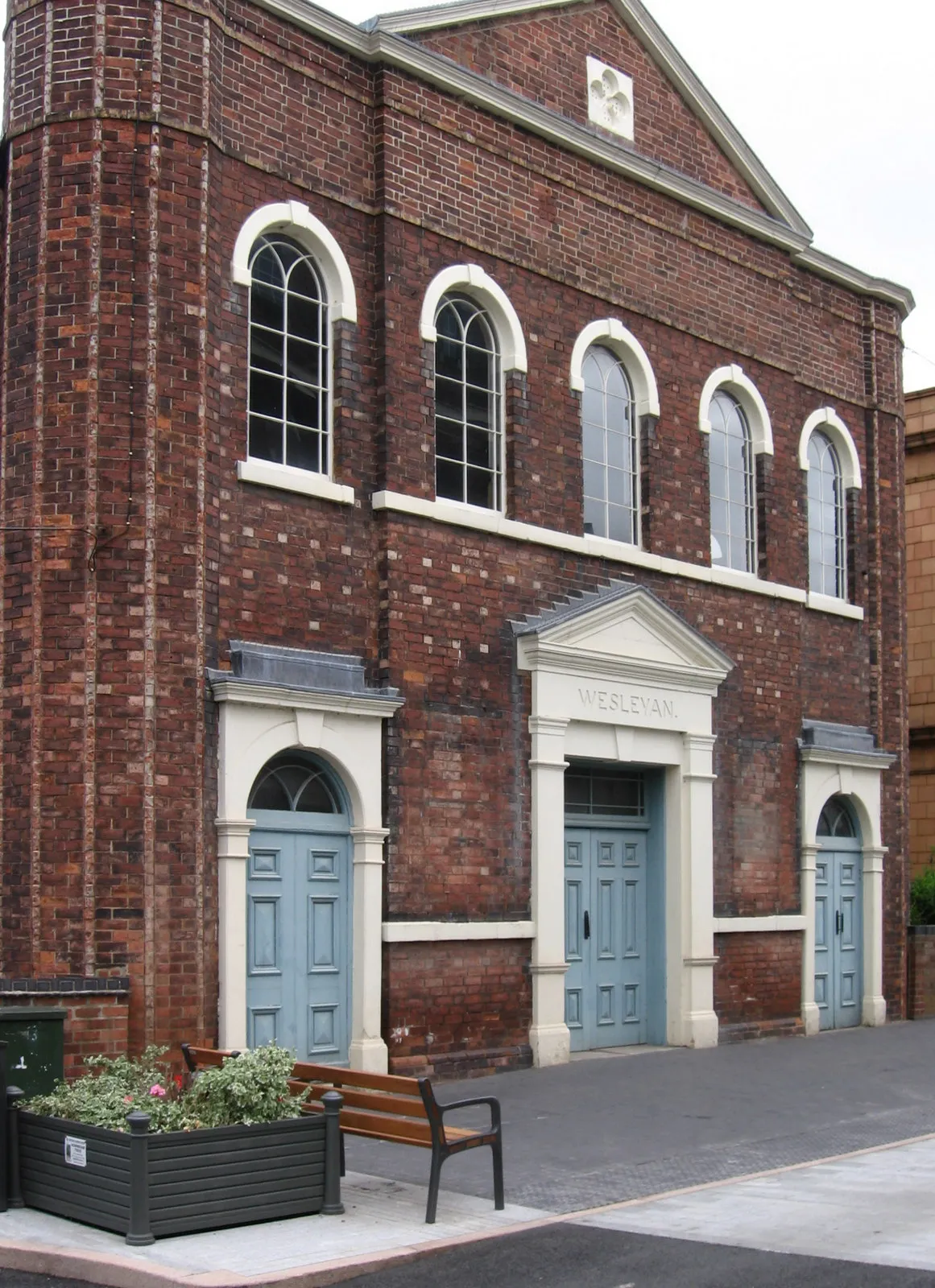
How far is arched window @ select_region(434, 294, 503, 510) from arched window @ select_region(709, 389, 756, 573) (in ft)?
10.8

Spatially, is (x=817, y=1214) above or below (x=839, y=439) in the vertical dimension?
below

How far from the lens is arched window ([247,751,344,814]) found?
13383 millimetres

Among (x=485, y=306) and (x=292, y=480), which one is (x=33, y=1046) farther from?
(x=485, y=306)

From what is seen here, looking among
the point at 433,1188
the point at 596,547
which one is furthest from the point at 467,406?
the point at 433,1188

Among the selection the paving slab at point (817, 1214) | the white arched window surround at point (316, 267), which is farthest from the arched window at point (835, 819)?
the paving slab at point (817, 1214)

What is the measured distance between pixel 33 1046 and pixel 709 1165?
4424mm

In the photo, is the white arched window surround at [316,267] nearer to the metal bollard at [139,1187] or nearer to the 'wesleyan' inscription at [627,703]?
the 'wesleyan' inscription at [627,703]

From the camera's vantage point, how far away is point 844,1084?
14367 millimetres

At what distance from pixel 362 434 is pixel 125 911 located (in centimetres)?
460

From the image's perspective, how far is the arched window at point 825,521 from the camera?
1945 centimetres

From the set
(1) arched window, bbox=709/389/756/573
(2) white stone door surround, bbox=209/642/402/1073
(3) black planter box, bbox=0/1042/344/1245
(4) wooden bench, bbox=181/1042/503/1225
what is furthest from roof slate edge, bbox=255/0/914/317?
(3) black planter box, bbox=0/1042/344/1245

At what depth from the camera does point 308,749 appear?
13492 millimetres

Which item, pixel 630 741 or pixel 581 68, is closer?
pixel 630 741

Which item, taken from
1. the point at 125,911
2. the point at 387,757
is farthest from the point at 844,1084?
the point at 125,911
